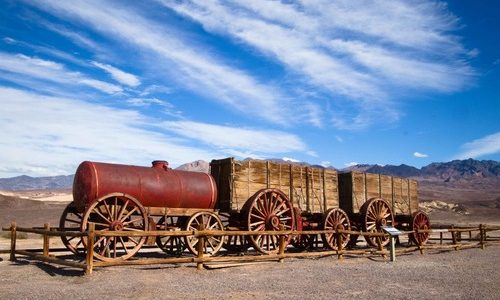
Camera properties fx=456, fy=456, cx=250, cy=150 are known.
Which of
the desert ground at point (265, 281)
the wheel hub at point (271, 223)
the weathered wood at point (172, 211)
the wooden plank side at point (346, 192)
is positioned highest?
the wooden plank side at point (346, 192)

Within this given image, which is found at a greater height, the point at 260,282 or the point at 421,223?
the point at 421,223

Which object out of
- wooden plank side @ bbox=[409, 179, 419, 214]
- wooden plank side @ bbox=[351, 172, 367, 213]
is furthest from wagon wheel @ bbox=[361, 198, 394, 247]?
wooden plank side @ bbox=[409, 179, 419, 214]

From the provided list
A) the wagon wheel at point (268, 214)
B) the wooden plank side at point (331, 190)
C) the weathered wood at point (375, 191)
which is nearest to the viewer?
the wagon wheel at point (268, 214)

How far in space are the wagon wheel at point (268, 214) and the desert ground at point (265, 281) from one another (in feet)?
4.81

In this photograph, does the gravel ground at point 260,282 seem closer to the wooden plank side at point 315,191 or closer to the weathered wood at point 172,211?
the weathered wood at point 172,211

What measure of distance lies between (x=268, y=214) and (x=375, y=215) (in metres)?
6.12

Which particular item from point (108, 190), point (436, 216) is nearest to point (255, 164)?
point (108, 190)

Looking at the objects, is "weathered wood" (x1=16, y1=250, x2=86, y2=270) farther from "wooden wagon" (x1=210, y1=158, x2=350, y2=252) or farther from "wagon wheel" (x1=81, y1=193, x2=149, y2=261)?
"wooden wagon" (x1=210, y1=158, x2=350, y2=252)

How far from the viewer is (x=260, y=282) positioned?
9.78 meters

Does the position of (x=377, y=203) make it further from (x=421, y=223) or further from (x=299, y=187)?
(x=299, y=187)

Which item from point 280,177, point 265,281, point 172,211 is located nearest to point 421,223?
point 280,177

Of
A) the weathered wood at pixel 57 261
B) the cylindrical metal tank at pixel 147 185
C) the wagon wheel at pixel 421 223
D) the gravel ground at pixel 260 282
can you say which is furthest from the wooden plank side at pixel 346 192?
the weathered wood at pixel 57 261

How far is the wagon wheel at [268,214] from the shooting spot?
14562mm

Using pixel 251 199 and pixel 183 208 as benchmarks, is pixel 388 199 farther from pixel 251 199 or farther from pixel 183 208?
pixel 183 208
